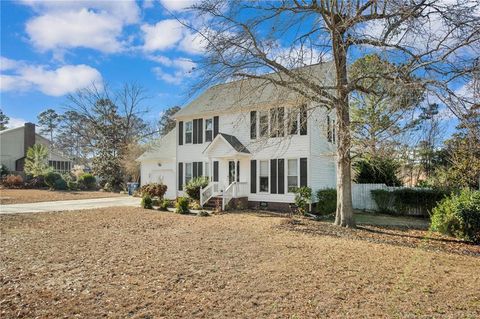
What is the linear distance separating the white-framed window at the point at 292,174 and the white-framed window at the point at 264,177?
4.16ft

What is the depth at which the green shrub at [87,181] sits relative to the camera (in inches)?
1332

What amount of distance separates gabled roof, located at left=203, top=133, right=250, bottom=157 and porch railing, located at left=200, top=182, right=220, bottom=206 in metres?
1.82

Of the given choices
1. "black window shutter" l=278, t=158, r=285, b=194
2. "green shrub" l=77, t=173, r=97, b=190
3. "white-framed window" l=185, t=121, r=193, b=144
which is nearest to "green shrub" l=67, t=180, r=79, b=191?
"green shrub" l=77, t=173, r=97, b=190

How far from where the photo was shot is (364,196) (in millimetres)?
20031

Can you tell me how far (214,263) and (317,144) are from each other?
12.4 metres

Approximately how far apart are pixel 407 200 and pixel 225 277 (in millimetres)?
15376

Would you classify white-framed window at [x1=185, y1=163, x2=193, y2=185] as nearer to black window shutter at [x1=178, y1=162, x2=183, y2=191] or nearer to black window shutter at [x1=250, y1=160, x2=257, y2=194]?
black window shutter at [x1=178, y1=162, x2=183, y2=191]

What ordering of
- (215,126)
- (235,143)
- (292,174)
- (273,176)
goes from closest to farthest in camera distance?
(292,174)
(273,176)
(235,143)
(215,126)

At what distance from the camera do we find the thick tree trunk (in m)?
11.2

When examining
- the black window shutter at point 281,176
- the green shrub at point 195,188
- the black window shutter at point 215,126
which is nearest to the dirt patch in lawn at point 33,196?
the green shrub at point 195,188

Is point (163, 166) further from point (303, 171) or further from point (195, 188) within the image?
point (303, 171)

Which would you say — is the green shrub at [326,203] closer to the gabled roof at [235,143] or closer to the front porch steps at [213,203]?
the gabled roof at [235,143]

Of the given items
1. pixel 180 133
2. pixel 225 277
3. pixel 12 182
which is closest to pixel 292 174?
pixel 180 133

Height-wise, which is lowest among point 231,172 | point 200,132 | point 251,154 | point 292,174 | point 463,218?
point 463,218
